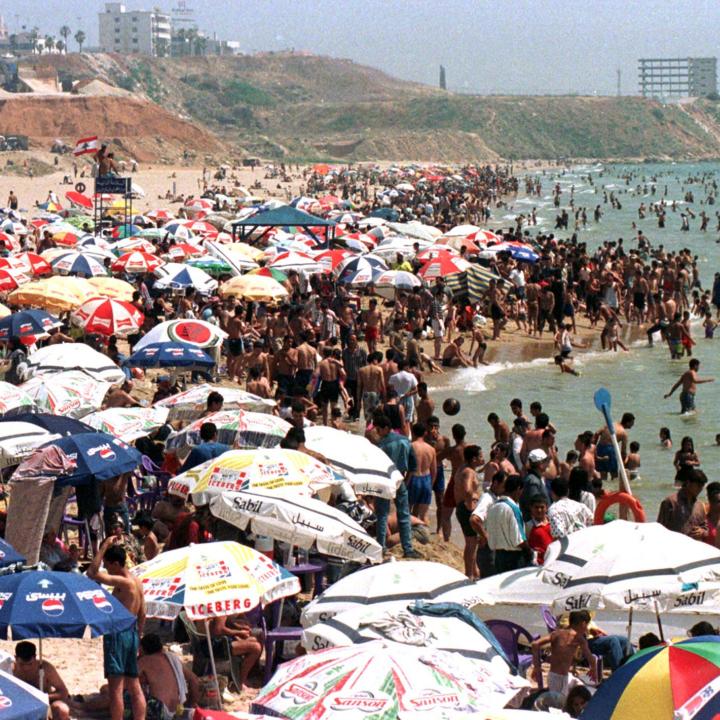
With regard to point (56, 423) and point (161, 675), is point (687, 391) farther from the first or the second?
point (161, 675)

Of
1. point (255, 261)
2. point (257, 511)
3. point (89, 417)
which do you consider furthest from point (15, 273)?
point (257, 511)

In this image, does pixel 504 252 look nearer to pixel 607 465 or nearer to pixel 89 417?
pixel 607 465

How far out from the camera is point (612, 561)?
778cm

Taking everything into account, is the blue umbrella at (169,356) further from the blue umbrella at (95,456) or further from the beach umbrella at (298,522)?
the beach umbrella at (298,522)

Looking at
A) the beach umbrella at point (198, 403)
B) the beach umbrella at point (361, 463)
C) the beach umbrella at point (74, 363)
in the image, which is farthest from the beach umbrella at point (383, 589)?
the beach umbrella at point (74, 363)

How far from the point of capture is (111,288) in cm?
2055

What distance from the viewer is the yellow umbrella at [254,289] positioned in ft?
71.4

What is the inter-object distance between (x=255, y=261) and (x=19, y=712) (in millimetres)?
21500

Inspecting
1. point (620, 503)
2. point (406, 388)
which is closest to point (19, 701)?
point (620, 503)

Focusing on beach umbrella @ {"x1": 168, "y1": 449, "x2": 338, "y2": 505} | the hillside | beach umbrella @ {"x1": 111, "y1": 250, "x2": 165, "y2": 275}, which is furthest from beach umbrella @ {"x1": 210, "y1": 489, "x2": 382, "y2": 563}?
the hillside

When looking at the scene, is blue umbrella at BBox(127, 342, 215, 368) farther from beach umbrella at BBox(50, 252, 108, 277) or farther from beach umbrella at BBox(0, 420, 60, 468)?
beach umbrella at BBox(50, 252, 108, 277)

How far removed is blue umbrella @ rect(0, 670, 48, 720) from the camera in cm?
593

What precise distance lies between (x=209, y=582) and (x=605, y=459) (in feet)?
25.0

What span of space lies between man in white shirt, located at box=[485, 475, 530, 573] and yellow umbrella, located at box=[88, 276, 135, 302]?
11.2 meters
